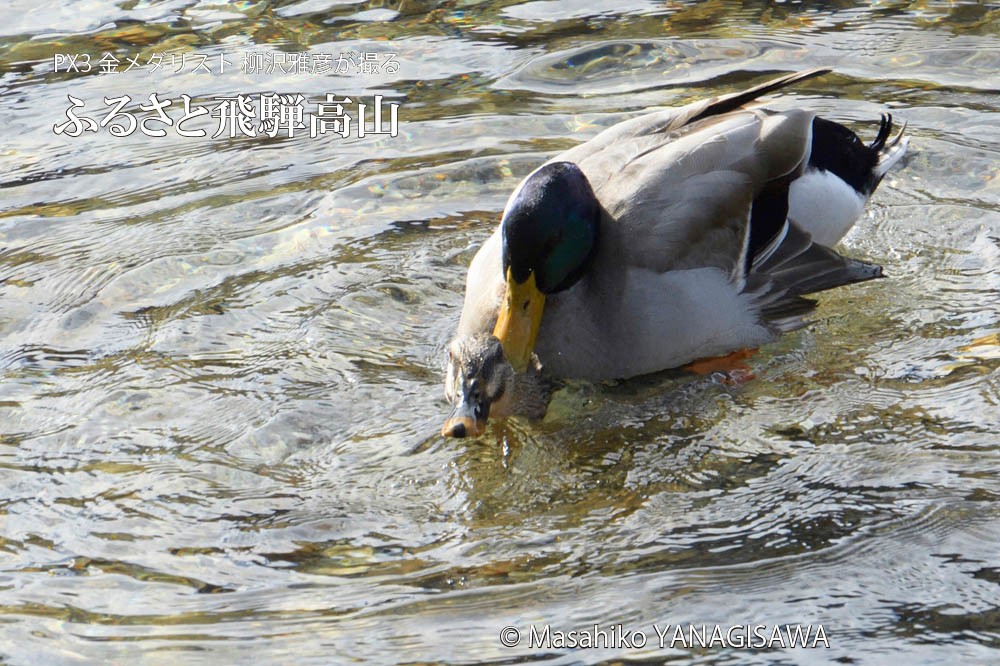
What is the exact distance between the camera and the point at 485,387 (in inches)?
174

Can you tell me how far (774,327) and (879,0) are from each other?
4.09 metres

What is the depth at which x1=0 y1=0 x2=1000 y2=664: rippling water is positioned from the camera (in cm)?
358

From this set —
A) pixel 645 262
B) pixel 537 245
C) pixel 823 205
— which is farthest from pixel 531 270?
pixel 823 205

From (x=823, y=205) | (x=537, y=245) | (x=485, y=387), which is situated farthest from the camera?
(x=823, y=205)

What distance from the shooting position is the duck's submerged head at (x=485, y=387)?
14.2 ft

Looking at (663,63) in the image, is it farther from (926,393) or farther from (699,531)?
(699,531)

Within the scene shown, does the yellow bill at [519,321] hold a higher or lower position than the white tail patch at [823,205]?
lower

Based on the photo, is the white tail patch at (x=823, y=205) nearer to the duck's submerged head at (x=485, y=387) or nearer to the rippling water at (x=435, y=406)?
the rippling water at (x=435, y=406)

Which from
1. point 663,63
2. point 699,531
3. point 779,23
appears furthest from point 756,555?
point 779,23

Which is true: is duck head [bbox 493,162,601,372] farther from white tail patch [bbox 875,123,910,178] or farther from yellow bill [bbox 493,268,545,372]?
white tail patch [bbox 875,123,910,178]

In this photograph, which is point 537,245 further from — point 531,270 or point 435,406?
point 435,406

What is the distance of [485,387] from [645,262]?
82 centimetres

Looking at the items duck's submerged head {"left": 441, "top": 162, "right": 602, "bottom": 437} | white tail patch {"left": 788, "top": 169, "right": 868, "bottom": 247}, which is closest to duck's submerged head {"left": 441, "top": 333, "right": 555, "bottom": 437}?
duck's submerged head {"left": 441, "top": 162, "right": 602, "bottom": 437}

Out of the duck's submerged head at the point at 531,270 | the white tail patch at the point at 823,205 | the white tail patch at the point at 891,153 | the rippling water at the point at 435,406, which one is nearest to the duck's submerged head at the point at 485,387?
the duck's submerged head at the point at 531,270
